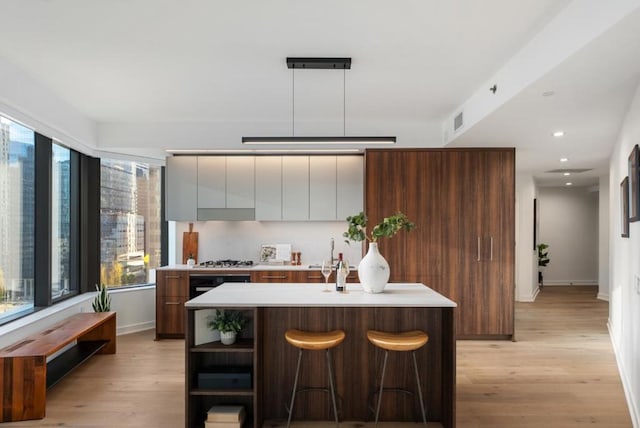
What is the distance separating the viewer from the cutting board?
585cm

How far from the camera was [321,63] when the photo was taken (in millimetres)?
3367

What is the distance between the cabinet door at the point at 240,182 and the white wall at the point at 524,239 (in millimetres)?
5054

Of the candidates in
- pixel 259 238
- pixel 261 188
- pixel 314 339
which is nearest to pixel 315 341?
pixel 314 339

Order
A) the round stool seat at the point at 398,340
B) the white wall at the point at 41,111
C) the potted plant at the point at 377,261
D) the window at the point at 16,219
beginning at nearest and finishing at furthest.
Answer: the round stool seat at the point at 398,340 → the potted plant at the point at 377,261 → the white wall at the point at 41,111 → the window at the point at 16,219

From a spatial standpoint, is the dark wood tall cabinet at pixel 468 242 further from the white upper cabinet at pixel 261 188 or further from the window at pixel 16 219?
the window at pixel 16 219

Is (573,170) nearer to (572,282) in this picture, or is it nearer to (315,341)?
(572,282)

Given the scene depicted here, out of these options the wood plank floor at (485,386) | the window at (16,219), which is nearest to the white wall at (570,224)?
the wood plank floor at (485,386)

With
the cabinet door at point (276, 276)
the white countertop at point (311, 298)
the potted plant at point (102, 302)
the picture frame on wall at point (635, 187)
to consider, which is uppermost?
the picture frame on wall at point (635, 187)

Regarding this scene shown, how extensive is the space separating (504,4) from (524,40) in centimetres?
59

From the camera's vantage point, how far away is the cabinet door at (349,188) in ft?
18.6

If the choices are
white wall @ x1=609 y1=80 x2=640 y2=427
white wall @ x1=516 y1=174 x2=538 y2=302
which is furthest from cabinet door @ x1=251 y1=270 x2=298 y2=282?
white wall @ x1=516 y1=174 x2=538 y2=302

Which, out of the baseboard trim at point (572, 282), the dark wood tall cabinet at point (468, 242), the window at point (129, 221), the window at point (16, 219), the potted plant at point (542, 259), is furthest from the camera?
the baseboard trim at point (572, 282)

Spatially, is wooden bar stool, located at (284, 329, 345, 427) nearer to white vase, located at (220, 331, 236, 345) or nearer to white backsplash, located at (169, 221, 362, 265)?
white vase, located at (220, 331, 236, 345)

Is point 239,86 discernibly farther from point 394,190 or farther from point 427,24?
point 394,190
